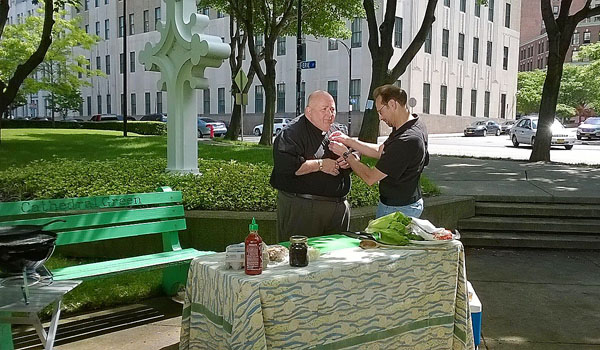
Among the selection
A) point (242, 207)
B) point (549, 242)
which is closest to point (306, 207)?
point (242, 207)

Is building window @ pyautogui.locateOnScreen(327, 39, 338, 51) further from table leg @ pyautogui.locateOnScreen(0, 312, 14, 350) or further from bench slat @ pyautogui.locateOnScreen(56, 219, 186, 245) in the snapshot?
table leg @ pyautogui.locateOnScreen(0, 312, 14, 350)

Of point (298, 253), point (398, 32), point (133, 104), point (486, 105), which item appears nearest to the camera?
point (298, 253)

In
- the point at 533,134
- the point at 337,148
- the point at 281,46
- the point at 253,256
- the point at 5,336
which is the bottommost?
the point at 5,336

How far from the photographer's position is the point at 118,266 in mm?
4797

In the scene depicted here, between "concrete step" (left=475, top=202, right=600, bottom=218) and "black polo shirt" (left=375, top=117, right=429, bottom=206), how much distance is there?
4.61 m

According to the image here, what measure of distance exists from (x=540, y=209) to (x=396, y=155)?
5.33 meters

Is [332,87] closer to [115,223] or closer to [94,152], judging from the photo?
[94,152]

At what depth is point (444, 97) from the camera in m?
50.5

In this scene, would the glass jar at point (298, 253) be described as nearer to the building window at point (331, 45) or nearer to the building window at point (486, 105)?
the building window at point (331, 45)

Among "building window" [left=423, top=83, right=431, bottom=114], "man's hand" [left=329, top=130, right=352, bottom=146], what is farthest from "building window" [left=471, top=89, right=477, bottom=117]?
"man's hand" [left=329, top=130, right=352, bottom=146]

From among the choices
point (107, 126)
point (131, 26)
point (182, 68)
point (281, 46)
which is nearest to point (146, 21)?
point (131, 26)

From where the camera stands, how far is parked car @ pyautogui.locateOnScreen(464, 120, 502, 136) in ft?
150

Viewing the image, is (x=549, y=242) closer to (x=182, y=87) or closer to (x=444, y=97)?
(x=182, y=87)

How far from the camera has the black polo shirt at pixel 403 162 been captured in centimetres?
448
